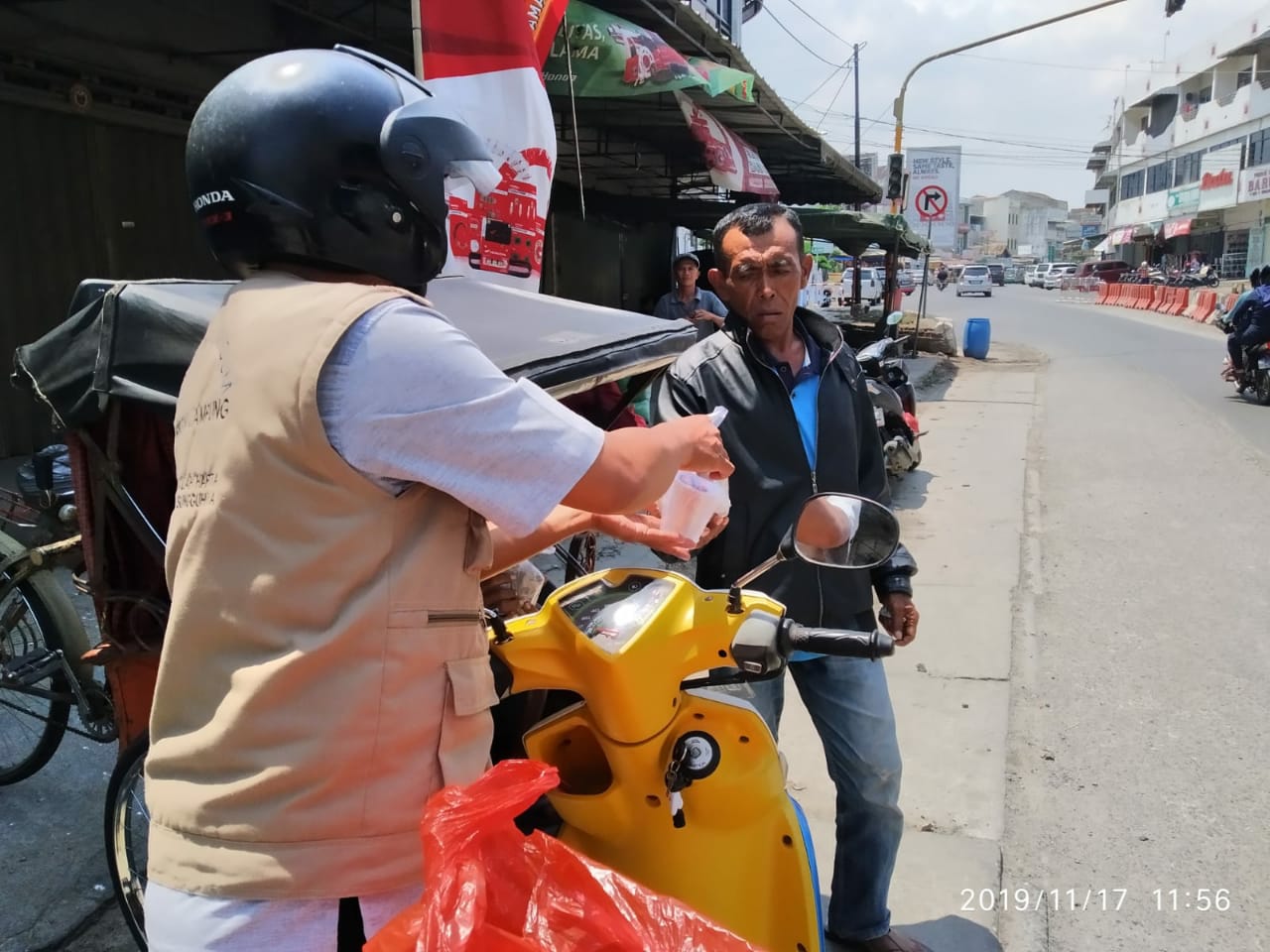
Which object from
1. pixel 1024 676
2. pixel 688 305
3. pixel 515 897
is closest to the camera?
pixel 515 897

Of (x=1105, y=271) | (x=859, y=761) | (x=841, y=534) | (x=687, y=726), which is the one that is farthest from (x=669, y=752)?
Answer: (x=1105, y=271)

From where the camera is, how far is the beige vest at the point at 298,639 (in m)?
1.08

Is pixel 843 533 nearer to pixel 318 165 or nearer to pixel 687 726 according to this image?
pixel 687 726

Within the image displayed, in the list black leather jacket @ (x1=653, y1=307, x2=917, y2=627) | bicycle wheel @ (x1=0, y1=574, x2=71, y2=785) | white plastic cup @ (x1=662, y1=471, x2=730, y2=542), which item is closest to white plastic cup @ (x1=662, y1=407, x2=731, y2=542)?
white plastic cup @ (x1=662, y1=471, x2=730, y2=542)

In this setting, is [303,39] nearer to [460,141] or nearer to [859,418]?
[859,418]

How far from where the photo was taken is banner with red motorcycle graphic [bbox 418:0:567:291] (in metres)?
3.78

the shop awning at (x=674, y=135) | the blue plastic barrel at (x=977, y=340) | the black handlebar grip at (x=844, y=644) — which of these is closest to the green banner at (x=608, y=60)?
the shop awning at (x=674, y=135)

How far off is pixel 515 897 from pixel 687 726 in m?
0.57

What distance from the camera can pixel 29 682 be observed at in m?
3.11

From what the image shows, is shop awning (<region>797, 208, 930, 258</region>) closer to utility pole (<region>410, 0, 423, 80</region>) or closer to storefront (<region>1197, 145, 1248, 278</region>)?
utility pole (<region>410, 0, 423, 80</region>)

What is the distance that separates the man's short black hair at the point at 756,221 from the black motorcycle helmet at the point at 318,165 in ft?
4.02

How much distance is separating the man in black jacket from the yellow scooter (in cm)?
62

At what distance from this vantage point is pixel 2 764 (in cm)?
336

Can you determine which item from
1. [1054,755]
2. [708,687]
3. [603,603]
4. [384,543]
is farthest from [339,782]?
→ [1054,755]
